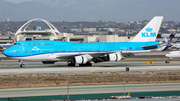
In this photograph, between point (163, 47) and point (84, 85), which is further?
point (163, 47)

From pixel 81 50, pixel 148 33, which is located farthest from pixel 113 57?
pixel 148 33

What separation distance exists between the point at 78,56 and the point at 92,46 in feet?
14.9

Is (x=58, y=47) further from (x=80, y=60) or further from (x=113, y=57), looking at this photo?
(x=113, y=57)

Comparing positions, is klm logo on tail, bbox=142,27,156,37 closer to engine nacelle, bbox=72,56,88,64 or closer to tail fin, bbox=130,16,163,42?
tail fin, bbox=130,16,163,42

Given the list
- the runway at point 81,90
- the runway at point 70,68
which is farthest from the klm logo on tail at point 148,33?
the runway at point 81,90

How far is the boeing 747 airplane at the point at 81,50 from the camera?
1908 inches

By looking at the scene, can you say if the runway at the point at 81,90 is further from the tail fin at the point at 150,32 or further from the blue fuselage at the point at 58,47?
the tail fin at the point at 150,32

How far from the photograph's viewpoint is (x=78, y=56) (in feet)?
163

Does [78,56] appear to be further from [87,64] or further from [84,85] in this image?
[84,85]

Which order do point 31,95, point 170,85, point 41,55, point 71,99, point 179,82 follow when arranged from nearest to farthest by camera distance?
1. point 71,99
2. point 31,95
3. point 170,85
4. point 179,82
5. point 41,55

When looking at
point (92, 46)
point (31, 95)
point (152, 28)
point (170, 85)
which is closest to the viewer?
point (31, 95)

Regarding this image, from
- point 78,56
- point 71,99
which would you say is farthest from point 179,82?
point 78,56

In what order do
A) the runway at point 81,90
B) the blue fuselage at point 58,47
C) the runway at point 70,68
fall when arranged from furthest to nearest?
the blue fuselage at point 58,47
the runway at point 70,68
the runway at point 81,90

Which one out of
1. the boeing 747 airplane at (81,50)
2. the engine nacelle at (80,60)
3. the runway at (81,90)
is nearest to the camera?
→ the runway at (81,90)
